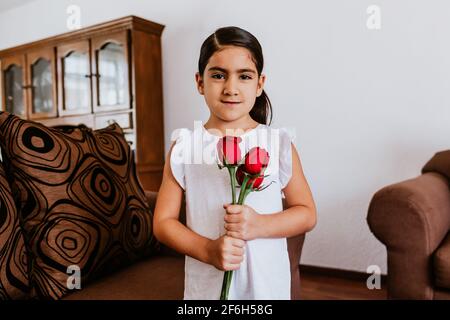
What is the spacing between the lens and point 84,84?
3.21 metres

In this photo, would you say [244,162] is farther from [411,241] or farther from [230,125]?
[411,241]

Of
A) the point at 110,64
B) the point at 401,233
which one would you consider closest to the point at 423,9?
the point at 401,233

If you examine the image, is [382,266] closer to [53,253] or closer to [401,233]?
[401,233]

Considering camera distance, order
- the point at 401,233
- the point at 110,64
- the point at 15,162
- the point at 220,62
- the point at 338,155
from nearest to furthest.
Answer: the point at 220,62 < the point at 15,162 < the point at 401,233 < the point at 338,155 < the point at 110,64

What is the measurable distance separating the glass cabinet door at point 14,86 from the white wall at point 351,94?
1.95 m

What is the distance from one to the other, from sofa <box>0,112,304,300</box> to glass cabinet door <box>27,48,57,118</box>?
8.29 ft

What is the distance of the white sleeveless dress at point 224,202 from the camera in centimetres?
75

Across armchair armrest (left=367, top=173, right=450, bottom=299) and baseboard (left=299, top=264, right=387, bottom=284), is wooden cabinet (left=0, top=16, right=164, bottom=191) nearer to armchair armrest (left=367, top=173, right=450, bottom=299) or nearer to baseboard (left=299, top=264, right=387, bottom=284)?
baseboard (left=299, top=264, right=387, bottom=284)

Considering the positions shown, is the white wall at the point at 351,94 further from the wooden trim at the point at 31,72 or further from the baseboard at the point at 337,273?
the wooden trim at the point at 31,72

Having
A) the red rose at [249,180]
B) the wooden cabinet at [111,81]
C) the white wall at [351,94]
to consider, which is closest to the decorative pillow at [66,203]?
the red rose at [249,180]

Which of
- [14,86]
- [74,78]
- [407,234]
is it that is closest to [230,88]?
[407,234]

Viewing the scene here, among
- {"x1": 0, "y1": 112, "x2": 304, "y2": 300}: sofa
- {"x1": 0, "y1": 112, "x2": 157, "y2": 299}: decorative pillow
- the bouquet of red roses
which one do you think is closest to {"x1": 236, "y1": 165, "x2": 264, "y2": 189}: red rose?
the bouquet of red roses

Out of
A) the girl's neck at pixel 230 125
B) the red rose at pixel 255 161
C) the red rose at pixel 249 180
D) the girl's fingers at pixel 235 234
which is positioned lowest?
the girl's fingers at pixel 235 234

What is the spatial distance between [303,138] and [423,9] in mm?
943
